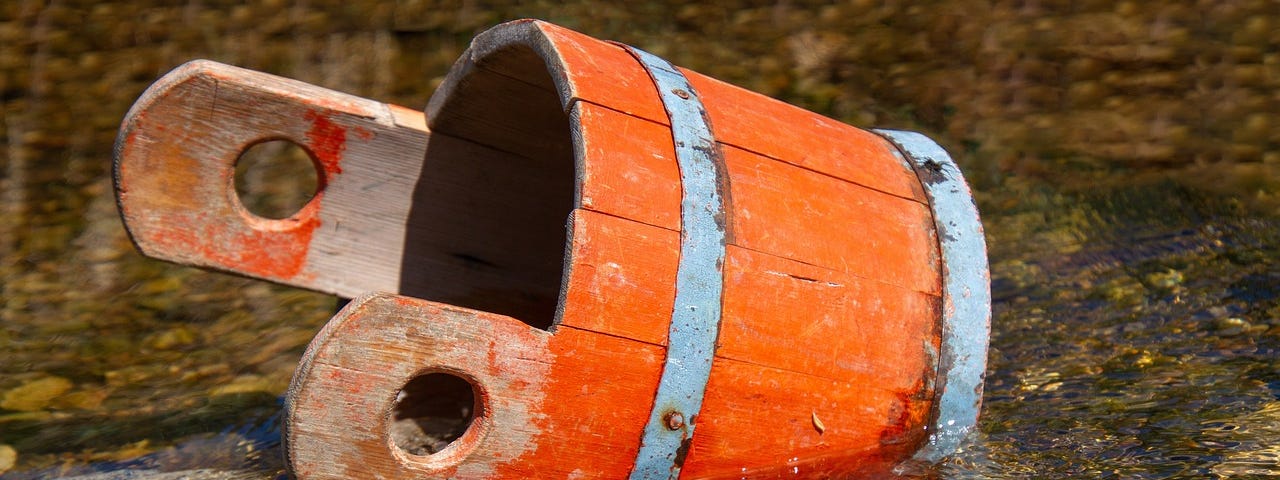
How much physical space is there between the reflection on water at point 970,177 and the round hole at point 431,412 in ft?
1.38

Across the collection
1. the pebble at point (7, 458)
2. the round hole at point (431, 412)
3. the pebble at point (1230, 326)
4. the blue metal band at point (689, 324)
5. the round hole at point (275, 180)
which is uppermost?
the blue metal band at point (689, 324)

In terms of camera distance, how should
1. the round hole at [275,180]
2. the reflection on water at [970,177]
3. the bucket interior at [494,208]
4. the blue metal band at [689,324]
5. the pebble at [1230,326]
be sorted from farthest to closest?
1. the round hole at [275,180]
2. the pebble at [1230,326]
3. the bucket interior at [494,208]
4. the reflection on water at [970,177]
5. the blue metal band at [689,324]

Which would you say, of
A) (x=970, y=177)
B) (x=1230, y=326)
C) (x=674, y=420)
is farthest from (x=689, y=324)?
(x=970, y=177)

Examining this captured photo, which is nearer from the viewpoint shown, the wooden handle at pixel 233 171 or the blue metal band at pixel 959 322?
the blue metal band at pixel 959 322

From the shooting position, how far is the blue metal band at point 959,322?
2898mm

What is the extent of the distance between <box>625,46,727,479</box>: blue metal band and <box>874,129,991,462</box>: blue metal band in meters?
0.67

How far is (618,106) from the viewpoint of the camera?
2621mm

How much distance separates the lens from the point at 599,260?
7.97 feet

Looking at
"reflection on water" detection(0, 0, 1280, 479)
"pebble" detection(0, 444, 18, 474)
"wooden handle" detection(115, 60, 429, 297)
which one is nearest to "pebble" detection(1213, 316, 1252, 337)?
"reflection on water" detection(0, 0, 1280, 479)

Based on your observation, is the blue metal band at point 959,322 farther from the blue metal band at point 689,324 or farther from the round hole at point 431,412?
the round hole at point 431,412

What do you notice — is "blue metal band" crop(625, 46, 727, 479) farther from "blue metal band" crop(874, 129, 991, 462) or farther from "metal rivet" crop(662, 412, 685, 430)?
"blue metal band" crop(874, 129, 991, 462)

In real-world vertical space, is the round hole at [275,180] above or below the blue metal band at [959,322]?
below

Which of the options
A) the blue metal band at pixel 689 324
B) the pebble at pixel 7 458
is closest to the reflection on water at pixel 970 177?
the pebble at pixel 7 458

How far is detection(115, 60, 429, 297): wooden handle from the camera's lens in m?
3.15
